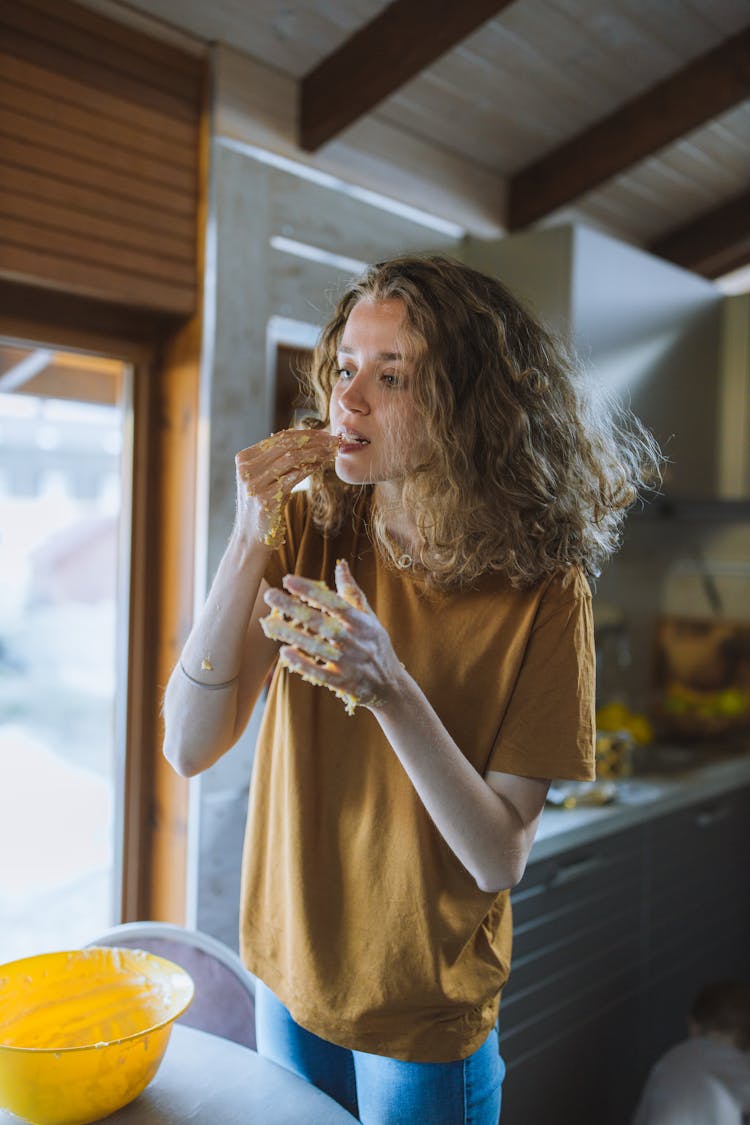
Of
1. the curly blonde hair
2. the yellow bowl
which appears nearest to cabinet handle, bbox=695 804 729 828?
the curly blonde hair

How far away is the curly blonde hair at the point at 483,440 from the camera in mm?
1021

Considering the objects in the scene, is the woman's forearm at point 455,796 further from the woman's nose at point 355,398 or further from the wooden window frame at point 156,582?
the wooden window frame at point 156,582

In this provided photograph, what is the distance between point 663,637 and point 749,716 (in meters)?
0.37

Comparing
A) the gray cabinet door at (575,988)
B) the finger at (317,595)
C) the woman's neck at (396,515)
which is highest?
the woman's neck at (396,515)

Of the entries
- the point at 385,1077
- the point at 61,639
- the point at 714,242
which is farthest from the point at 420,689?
the point at 61,639

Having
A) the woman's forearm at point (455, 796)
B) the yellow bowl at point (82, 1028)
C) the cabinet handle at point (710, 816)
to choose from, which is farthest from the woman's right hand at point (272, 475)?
the cabinet handle at point (710, 816)

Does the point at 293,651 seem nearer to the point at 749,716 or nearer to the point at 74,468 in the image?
the point at 74,468

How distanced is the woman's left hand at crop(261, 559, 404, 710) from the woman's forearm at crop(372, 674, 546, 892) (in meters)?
0.05

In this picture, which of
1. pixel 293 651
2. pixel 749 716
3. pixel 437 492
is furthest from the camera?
pixel 749 716

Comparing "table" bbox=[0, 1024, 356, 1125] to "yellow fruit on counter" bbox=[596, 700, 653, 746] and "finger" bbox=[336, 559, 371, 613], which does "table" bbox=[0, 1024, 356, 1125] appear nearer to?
"finger" bbox=[336, 559, 371, 613]

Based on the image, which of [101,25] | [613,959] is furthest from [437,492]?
[613,959]

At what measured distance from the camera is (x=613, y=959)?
2.11 meters

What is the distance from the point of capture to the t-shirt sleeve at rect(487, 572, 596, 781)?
995 mm

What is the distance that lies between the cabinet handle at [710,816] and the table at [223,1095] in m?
1.62
